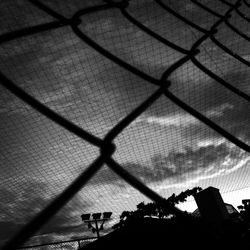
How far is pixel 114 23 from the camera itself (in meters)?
3.61

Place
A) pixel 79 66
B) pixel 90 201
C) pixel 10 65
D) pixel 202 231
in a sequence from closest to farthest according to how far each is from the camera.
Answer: pixel 202 231 → pixel 10 65 → pixel 79 66 → pixel 90 201

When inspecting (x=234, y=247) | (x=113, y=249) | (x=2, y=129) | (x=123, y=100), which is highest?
(x=2, y=129)

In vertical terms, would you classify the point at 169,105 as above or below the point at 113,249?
above

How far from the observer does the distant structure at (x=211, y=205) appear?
25.2 feet

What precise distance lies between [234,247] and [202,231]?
0.13 ft

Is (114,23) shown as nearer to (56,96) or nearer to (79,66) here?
(79,66)

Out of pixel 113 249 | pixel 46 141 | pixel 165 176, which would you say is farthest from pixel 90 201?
pixel 113 249

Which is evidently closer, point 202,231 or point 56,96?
point 202,231

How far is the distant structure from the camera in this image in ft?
25.2

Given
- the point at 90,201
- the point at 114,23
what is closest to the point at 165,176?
the point at 90,201

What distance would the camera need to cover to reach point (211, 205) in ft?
25.8

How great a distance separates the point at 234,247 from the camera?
1.10ft

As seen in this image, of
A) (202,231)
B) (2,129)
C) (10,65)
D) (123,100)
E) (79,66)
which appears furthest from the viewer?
(2,129)

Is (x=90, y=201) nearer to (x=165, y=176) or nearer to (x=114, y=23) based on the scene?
(x=165, y=176)
